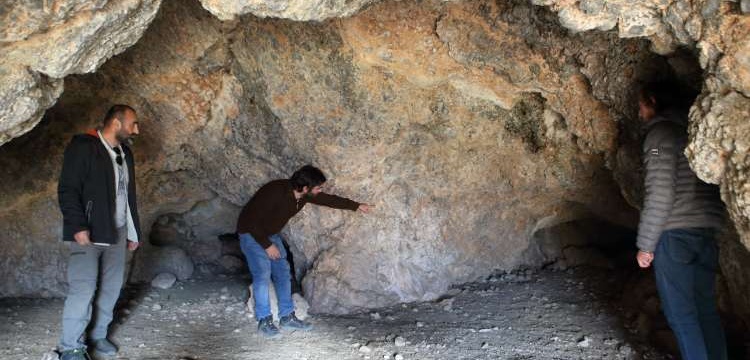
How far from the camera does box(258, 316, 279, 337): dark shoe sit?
13.9 feet

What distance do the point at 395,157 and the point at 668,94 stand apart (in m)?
2.22

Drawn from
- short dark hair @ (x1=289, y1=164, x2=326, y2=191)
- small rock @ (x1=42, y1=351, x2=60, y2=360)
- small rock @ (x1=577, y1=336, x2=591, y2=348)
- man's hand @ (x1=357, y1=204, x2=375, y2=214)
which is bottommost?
small rock @ (x1=42, y1=351, x2=60, y2=360)

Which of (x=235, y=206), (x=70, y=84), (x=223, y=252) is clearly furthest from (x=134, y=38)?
(x=223, y=252)

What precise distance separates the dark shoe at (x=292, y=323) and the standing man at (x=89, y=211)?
1.32m

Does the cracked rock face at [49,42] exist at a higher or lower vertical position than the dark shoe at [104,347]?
higher

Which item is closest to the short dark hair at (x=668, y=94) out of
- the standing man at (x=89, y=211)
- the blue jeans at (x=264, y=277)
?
the blue jeans at (x=264, y=277)

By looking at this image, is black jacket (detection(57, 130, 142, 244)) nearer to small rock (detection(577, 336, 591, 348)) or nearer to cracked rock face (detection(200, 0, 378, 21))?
cracked rock face (detection(200, 0, 378, 21))

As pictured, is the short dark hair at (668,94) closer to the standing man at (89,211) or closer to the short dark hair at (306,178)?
the short dark hair at (306,178)

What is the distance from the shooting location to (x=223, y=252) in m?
6.82

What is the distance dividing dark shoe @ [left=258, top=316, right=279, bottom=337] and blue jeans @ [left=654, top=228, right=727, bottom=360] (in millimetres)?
2617

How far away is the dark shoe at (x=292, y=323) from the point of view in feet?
14.3

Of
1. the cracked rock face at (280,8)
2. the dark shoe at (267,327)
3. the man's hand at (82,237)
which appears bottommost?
the dark shoe at (267,327)

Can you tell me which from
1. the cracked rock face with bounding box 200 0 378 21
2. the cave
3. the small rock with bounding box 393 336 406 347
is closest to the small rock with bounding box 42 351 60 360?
the cave

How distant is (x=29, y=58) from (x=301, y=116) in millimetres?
2238
